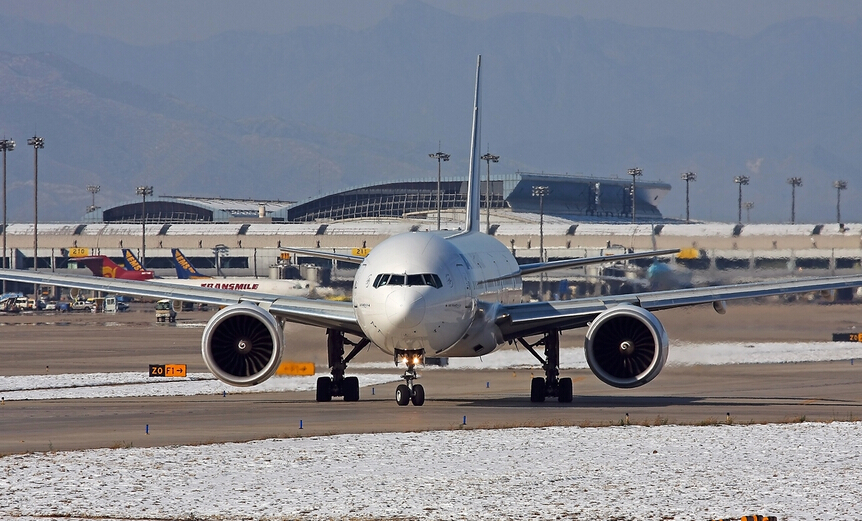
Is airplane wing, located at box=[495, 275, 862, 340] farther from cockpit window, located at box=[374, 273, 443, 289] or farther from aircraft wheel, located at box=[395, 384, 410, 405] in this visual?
cockpit window, located at box=[374, 273, 443, 289]

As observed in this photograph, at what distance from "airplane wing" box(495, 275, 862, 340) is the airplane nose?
13.2ft

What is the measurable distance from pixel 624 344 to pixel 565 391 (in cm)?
277

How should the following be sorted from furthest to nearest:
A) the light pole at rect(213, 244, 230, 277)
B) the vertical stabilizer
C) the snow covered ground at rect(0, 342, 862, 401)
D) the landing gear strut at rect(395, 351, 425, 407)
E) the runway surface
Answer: the light pole at rect(213, 244, 230, 277), the vertical stabilizer, the snow covered ground at rect(0, 342, 862, 401), the landing gear strut at rect(395, 351, 425, 407), the runway surface

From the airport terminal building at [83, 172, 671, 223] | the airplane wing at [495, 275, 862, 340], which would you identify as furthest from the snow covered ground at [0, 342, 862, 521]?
the airport terminal building at [83, 172, 671, 223]

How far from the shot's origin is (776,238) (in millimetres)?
48438

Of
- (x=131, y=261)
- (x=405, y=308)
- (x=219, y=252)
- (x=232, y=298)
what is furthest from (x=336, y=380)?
(x=219, y=252)

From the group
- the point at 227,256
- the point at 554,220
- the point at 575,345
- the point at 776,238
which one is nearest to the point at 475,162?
the point at 575,345

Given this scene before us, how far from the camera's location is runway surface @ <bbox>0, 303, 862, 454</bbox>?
22.7 metres

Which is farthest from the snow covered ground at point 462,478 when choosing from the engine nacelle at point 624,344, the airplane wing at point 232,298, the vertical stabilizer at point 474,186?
the vertical stabilizer at point 474,186

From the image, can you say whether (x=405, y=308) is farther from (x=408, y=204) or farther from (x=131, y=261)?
(x=408, y=204)

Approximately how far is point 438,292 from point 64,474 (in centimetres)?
1050

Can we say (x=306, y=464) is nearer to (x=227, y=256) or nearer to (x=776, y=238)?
(x=776, y=238)

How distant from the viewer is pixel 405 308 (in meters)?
25.0

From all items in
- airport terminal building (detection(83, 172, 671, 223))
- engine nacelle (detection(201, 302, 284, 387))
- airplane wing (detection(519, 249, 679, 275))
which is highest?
airport terminal building (detection(83, 172, 671, 223))
